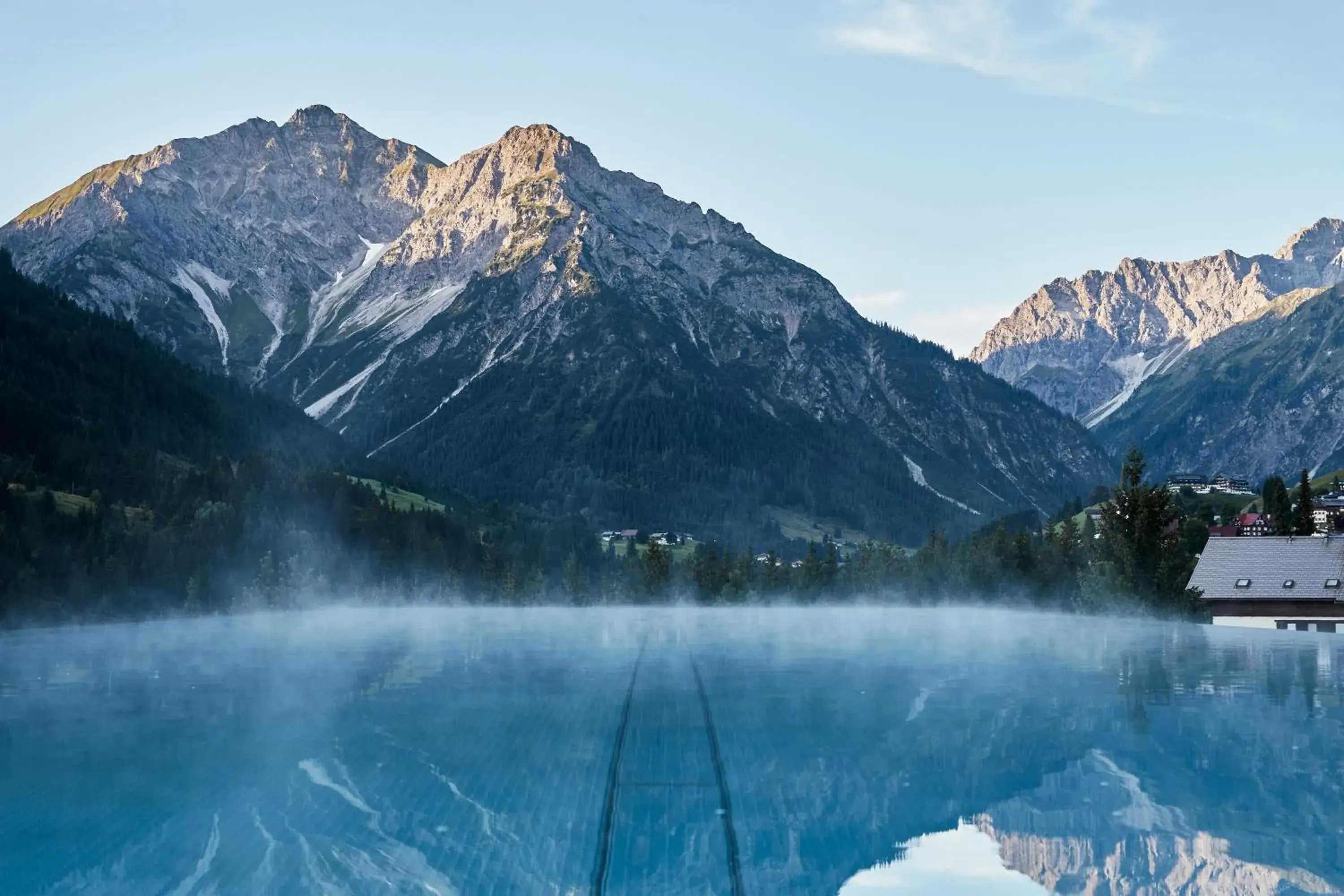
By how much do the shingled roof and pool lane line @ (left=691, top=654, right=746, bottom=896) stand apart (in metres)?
72.6

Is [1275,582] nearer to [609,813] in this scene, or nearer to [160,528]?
[609,813]

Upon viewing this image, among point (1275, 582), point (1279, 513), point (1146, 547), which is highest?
point (1279, 513)

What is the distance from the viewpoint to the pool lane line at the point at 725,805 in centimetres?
1973

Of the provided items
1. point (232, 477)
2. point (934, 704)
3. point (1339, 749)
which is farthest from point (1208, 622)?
point (232, 477)

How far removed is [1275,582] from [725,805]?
87.4 metres

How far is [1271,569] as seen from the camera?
100750 mm

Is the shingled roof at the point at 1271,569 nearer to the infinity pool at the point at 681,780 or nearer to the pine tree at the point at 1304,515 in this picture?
the pine tree at the point at 1304,515

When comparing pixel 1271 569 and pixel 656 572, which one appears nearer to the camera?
pixel 1271 569

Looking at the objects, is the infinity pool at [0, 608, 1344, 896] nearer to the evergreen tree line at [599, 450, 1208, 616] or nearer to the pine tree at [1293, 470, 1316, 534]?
the evergreen tree line at [599, 450, 1208, 616]

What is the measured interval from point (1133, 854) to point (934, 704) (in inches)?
747

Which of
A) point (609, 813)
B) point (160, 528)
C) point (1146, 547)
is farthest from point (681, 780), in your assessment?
point (160, 528)

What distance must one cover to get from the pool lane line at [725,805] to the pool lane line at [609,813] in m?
1.91

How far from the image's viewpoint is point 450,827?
2262cm

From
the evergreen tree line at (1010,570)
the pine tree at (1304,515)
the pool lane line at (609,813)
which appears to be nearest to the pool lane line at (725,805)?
the pool lane line at (609,813)
